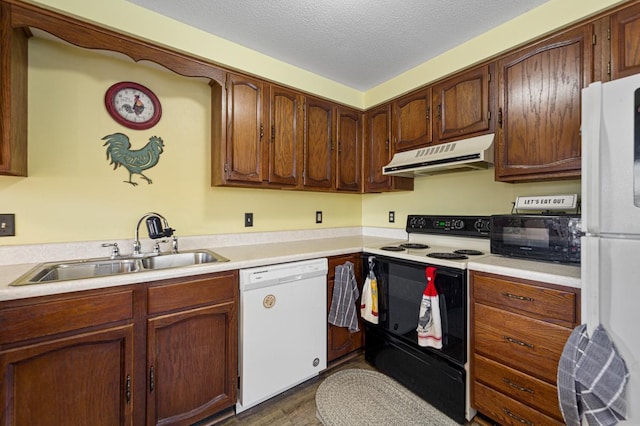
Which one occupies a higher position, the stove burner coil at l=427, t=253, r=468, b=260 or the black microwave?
the black microwave

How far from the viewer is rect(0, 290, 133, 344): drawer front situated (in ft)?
3.48

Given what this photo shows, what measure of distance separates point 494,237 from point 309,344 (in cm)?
137

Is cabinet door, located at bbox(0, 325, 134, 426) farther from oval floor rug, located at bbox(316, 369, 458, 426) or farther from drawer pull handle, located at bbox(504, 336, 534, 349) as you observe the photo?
drawer pull handle, located at bbox(504, 336, 534, 349)

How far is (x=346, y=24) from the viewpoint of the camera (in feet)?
5.67

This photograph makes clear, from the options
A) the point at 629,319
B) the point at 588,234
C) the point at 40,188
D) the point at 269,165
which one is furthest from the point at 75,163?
the point at 629,319

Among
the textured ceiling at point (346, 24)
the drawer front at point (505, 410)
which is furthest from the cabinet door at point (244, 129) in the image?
the drawer front at point (505, 410)

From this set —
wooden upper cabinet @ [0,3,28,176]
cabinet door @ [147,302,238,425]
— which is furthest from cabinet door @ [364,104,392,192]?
wooden upper cabinet @ [0,3,28,176]

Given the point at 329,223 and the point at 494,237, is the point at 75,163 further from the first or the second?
the point at 494,237

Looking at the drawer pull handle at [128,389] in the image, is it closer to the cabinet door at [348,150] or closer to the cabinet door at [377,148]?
the cabinet door at [348,150]

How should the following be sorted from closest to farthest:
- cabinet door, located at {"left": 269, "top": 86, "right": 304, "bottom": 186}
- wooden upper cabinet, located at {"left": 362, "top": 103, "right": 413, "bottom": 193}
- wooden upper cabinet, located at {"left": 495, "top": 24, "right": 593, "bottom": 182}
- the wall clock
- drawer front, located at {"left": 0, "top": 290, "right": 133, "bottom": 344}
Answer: drawer front, located at {"left": 0, "top": 290, "right": 133, "bottom": 344} < wooden upper cabinet, located at {"left": 495, "top": 24, "right": 593, "bottom": 182} < the wall clock < cabinet door, located at {"left": 269, "top": 86, "right": 304, "bottom": 186} < wooden upper cabinet, located at {"left": 362, "top": 103, "right": 413, "bottom": 193}

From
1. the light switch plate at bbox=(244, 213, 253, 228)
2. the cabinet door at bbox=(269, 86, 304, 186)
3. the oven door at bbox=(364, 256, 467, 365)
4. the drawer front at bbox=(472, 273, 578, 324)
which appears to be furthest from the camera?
the light switch plate at bbox=(244, 213, 253, 228)

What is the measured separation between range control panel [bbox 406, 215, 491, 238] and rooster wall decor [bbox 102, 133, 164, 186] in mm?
2077

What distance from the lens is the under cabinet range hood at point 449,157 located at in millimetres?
1724

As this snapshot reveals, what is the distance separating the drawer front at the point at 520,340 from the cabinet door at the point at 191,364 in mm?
1384
